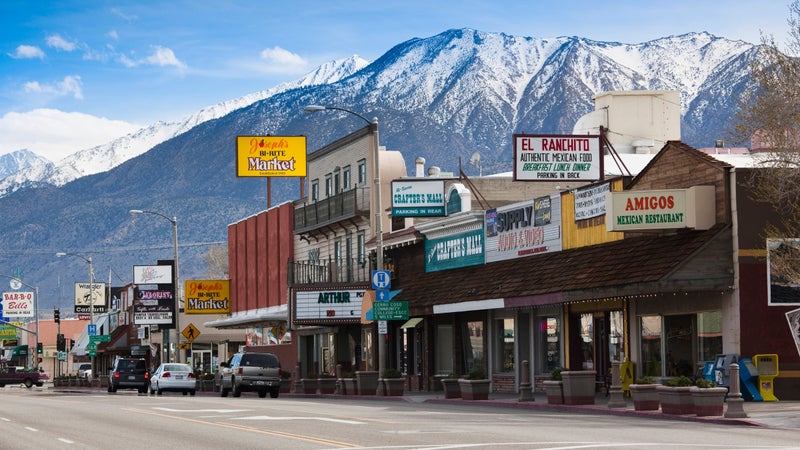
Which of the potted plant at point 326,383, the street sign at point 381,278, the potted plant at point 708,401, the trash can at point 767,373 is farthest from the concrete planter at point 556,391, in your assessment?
the potted plant at point 326,383

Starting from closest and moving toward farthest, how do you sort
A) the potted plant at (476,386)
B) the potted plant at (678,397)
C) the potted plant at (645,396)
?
the potted plant at (678,397)
the potted plant at (645,396)
the potted plant at (476,386)

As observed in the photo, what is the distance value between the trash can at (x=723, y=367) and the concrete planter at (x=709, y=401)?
196 inches

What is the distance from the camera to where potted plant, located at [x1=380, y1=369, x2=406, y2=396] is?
46475 millimetres

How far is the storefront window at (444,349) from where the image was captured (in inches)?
2052

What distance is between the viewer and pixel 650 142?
68.4 m

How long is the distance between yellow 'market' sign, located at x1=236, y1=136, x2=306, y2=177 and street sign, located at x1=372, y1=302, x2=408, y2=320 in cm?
4130

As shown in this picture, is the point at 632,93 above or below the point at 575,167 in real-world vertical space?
above

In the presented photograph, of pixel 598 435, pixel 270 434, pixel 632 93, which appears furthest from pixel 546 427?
pixel 632 93

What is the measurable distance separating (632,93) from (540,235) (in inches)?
1247

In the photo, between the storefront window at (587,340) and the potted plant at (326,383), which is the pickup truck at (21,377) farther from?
the storefront window at (587,340)

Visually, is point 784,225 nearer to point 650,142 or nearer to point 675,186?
point 675,186

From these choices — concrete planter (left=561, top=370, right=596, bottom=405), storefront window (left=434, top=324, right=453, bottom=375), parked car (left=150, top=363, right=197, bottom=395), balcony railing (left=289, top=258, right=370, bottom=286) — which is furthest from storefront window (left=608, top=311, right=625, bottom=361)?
parked car (left=150, top=363, right=197, bottom=395)

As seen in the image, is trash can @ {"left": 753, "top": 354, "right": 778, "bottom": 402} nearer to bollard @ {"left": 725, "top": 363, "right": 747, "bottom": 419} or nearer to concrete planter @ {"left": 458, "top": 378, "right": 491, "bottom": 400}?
bollard @ {"left": 725, "top": 363, "right": 747, "bottom": 419}

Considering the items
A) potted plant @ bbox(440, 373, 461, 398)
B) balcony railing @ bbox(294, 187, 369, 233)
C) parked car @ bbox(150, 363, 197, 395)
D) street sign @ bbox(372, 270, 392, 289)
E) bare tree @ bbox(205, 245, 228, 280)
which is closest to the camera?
potted plant @ bbox(440, 373, 461, 398)
